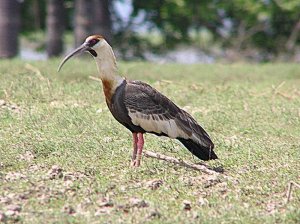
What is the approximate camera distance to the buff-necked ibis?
784 cm

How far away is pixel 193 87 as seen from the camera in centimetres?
1348

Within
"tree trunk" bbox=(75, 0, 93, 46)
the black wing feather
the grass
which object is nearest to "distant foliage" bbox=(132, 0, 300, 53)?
"tree trunk" bbox=(75, 0, 93, 46)

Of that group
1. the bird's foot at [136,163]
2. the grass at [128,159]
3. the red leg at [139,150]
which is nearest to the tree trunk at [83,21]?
the grass at [128,159]

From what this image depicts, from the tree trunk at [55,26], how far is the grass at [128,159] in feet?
25.7

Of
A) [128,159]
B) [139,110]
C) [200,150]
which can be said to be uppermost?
[139,110]

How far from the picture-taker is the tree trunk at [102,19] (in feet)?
68.5

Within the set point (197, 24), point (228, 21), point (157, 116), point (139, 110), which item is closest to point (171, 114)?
point (157, 116)

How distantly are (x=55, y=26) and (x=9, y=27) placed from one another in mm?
2716

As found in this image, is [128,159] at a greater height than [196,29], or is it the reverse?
[128,159]

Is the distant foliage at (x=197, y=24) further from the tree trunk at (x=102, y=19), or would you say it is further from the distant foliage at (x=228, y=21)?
the tree trunk at (x=102, y=19)

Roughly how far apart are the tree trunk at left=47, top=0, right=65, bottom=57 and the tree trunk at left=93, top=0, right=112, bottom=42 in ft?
3.19

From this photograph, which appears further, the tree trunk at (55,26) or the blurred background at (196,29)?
the blurred background at (196,29)

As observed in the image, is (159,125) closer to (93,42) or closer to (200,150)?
(200,150)

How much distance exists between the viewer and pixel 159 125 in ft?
26.1
